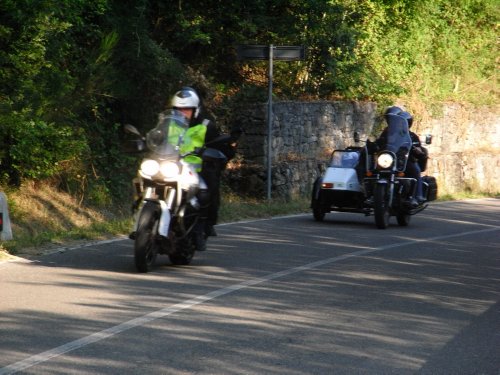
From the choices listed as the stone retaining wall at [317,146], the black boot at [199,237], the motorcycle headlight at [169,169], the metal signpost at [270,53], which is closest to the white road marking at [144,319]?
the black boot at [199,237]

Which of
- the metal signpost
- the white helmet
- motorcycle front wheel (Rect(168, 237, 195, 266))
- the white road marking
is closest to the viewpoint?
the white road marking

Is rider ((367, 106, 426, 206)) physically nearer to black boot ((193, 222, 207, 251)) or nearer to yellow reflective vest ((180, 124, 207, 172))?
black boot ((193, 222, 207, 251))

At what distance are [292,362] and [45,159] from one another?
9.37m

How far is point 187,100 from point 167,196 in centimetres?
115

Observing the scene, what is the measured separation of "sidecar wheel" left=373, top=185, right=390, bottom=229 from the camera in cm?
1888

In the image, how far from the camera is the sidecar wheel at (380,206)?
743 inches

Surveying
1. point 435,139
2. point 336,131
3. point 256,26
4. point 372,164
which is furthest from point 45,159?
point 435,139

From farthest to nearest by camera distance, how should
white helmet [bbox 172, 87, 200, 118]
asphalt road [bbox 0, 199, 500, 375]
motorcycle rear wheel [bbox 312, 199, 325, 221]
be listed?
1. motorcycle rear wheel [bbox 312, 199, 325, 221]
2. white helmet [bbox 172, 87, 200, 118]
3. asphalt road [bbox 0, 199, 500, 375]

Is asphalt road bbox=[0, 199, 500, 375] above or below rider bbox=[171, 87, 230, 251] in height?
below

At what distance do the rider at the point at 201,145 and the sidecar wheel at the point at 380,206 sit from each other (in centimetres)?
610

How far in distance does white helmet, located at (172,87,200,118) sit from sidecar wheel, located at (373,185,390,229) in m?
6.55

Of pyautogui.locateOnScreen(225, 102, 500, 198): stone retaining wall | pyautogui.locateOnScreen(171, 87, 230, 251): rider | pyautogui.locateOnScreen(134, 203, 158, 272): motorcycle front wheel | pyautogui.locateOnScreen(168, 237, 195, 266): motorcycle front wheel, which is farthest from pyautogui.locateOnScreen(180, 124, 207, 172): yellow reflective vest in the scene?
pyautogui.locateOnScreen(225, 102, 500, 198): stone retaining wall

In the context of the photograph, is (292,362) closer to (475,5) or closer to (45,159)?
(45,159)

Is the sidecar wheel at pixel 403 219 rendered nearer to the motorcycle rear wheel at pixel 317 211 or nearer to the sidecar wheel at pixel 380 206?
the sidecar wheel at pixel 380 206
